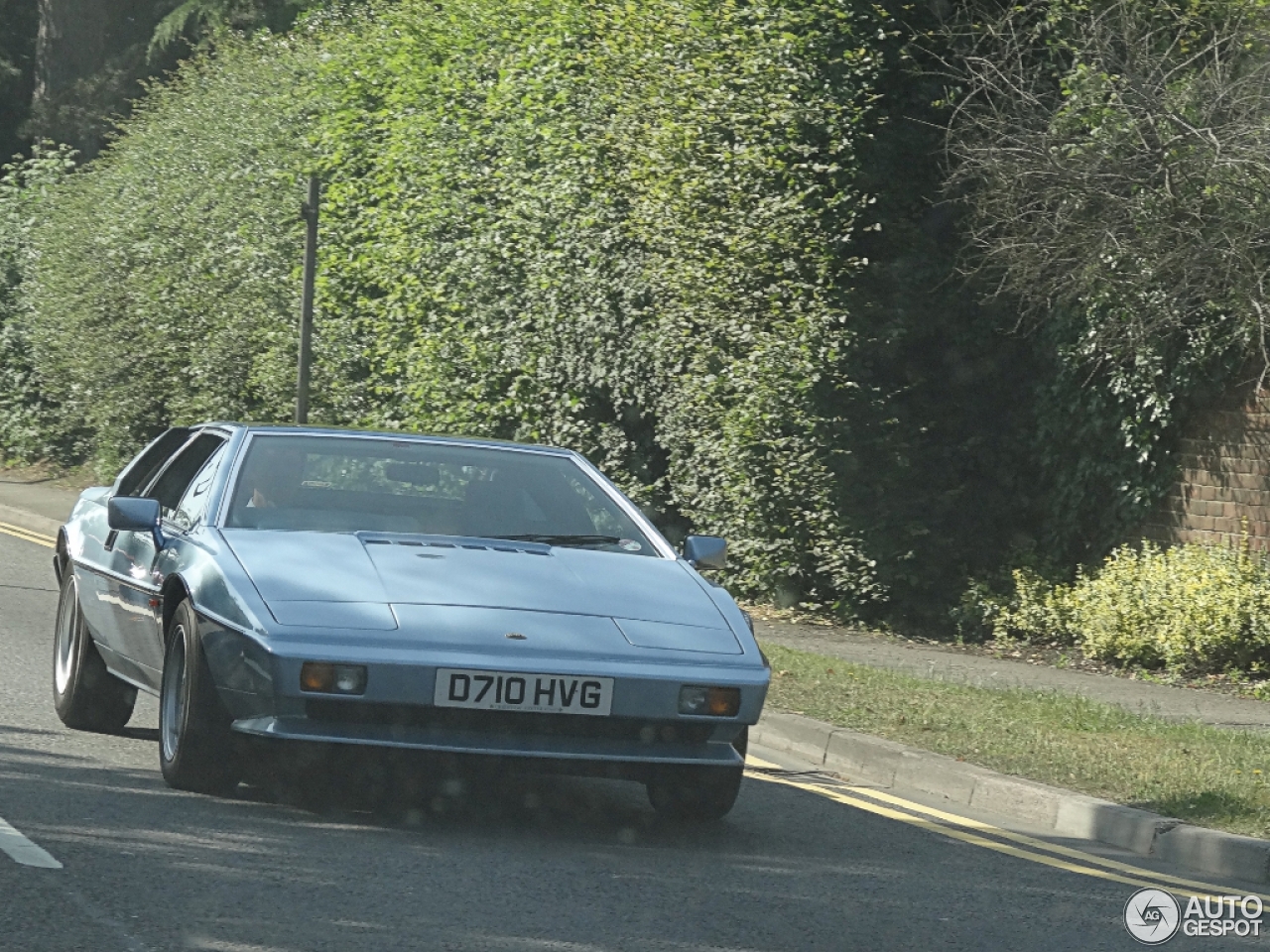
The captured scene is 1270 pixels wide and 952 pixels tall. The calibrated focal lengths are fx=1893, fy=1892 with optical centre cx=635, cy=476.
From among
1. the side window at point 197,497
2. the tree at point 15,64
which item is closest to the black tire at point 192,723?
the side window at point 197,497

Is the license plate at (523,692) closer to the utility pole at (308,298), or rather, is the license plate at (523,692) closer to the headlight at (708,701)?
the headlight at (708,701)

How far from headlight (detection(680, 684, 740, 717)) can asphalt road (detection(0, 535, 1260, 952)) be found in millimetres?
503

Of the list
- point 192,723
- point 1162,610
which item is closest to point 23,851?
point 192,723

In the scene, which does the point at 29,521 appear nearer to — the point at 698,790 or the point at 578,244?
the point at 578,244

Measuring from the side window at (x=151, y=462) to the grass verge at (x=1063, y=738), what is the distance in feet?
11.0

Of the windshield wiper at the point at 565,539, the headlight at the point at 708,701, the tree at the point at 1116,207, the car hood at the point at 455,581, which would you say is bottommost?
the headlight at the point at 708,701

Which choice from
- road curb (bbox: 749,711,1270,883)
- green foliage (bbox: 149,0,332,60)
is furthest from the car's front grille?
green foliage (bbox: 149,0,332,60)

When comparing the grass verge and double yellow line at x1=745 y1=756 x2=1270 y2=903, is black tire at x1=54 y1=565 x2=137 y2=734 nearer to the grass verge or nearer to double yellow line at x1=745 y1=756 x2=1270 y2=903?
double yellow line at x1=745 y1=756 x2=1270 y2=903

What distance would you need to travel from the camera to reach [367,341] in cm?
1961

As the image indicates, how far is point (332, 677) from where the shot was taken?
6188 mm

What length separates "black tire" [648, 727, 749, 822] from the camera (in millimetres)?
6801

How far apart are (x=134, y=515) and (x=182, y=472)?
80cm

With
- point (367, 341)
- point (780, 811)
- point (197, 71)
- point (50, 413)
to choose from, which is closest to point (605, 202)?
point (367, 341)

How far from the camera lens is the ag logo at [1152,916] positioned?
583 cm
